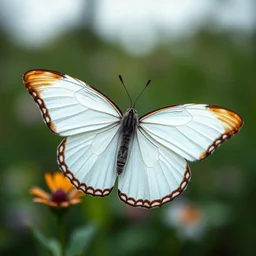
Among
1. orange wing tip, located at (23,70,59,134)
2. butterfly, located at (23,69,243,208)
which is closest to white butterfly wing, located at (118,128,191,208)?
butterfly, located at (23,69,243,208)

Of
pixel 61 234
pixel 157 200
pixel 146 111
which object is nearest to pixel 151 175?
pixel 157 200

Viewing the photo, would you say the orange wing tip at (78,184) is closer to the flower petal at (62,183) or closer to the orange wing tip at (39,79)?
the flower petal at (62,183)

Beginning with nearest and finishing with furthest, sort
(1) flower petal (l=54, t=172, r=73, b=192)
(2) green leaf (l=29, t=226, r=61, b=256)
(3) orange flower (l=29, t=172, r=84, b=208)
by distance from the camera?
(2) green leaf (l=29, t=226, r=61, b=256)
(3) orange flower (l=29, t=172, r=84, b=208)
(1) flower petal (l=54, t=172, r=73, b=192)

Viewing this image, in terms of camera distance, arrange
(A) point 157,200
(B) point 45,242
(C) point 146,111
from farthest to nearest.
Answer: (C) point 146,111 < (A) point 157,200 < (B) point 45,242

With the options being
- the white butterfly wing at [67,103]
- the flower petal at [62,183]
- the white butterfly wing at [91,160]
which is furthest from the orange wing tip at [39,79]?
the flower petal at [62,183]

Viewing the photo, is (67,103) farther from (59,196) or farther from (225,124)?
(225,124)

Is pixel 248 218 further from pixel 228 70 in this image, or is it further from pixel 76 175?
pixel 228 70

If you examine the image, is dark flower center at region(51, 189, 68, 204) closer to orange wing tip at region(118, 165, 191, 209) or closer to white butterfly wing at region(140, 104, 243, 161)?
orange wing tip at region(118, 165, 191, 209)

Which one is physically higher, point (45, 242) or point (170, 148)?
point (170, 148)
